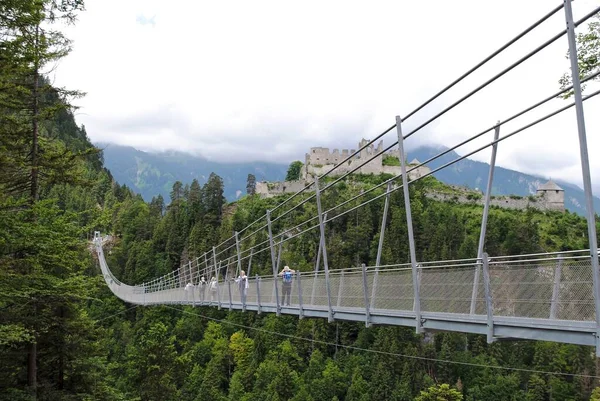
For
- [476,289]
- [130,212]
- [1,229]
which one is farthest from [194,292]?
[130,212]

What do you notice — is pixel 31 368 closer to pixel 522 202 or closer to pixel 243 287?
pixel 243 287

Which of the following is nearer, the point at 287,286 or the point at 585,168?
the point at 585,168

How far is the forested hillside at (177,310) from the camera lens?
28.8ft

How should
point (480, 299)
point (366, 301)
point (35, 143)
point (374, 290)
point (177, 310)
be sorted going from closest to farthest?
point (480, 299), point (366, 301), point (374, 290), point (35, 143), point (177, 310)

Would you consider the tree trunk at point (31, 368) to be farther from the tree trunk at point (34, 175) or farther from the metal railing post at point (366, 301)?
the metal railing post at point (366, 301)

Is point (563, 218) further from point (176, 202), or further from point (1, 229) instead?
point (1, 229)

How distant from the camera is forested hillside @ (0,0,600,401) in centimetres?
878

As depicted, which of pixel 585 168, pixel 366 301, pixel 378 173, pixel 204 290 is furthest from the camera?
pixel 378 173

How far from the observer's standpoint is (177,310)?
56688mm

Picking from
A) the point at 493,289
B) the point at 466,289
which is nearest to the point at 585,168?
the point at 493,289

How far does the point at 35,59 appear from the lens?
8648mm

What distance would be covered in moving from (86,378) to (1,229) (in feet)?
18.8

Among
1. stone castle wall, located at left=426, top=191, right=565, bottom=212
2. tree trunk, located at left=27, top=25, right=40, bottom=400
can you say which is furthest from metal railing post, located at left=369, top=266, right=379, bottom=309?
stone castle wall, located at left=426, top=191, right=565, bottom=212

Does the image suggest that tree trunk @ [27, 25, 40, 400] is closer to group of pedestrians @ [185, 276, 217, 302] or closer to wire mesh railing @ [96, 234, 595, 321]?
wire mesh railing @ [96, 234, 595, 321]
